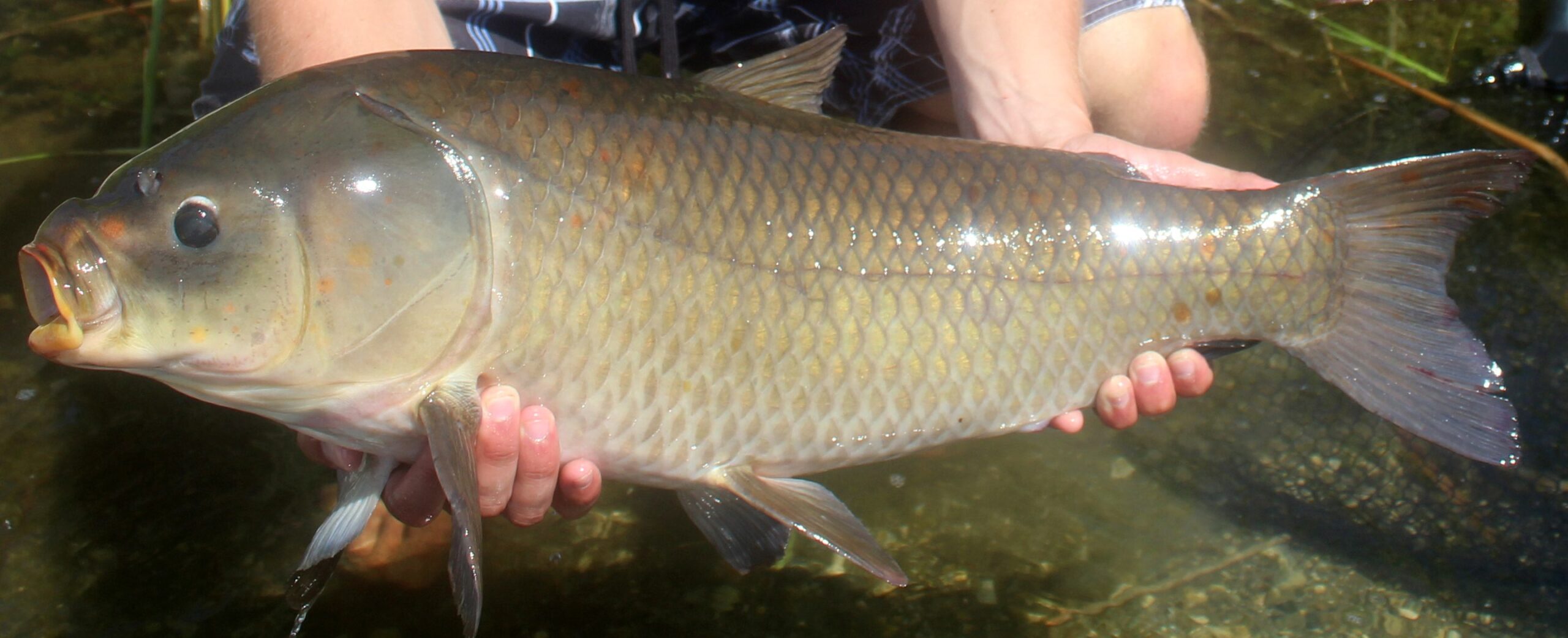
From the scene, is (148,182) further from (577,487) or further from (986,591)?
(986,591)

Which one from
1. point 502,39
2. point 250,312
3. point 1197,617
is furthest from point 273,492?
point 1197,617

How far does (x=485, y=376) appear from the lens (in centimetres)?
183

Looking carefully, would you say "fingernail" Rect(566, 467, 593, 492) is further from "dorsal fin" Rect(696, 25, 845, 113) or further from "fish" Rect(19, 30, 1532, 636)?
"dorsal fin" Rect(696, 25, 845, 113)

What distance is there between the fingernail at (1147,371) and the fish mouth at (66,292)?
68.2 inches

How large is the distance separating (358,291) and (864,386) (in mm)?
864

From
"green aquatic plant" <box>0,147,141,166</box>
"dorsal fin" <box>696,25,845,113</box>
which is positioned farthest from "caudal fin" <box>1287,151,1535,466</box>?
"green aquatic plant" <box>0,147,141,166</box>

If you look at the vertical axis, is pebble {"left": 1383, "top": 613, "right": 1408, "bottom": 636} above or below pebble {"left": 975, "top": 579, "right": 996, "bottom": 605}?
below

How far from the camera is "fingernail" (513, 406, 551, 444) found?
6.13 ft

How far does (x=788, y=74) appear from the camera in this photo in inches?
84.3

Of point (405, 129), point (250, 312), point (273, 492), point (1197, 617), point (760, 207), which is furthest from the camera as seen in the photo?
Answer: point (273, 492)

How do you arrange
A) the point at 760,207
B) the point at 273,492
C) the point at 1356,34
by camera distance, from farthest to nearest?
the point at 1356,34 → the point at 273,492 → the point at 760,207

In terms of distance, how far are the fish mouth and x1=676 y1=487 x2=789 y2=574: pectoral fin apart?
983mm

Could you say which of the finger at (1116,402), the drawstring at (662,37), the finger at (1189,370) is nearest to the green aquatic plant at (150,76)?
the drawstring at (662,37)

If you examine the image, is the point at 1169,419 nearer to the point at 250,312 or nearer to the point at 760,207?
the point at 760,207
